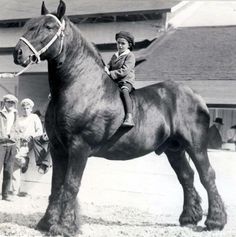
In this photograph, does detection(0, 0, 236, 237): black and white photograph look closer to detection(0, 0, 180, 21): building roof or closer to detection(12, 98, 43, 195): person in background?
detection(12, 98, 43, 195): person in background

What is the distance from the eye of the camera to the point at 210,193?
202 inches

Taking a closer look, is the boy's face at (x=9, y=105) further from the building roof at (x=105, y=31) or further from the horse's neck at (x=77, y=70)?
the building roof at (x=105, y=31)

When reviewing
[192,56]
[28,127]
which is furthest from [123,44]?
[192,56]

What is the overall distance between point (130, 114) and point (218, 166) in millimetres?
3266

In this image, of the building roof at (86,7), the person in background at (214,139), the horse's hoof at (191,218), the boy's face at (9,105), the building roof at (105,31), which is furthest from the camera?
the building roof at (105,31)

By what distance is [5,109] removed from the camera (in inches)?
282

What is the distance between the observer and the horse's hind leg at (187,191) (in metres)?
5.24

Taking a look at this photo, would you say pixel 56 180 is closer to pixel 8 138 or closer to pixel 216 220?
pixel 216 220

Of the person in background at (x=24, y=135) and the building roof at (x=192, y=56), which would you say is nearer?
the person in background at (x=24, y=135)

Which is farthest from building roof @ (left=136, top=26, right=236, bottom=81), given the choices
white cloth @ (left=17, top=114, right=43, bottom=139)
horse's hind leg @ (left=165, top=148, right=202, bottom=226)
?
horse's hind leg @ (left=165, top=148, right=202, bottom=226)

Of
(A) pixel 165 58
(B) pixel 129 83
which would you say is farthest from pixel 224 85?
(B) pixel 129 83

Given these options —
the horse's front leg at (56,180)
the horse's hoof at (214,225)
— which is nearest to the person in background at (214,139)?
the horse's hoof at (214,225)

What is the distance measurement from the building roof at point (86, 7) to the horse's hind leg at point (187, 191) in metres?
7.84

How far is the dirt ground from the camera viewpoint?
15.8 feet
